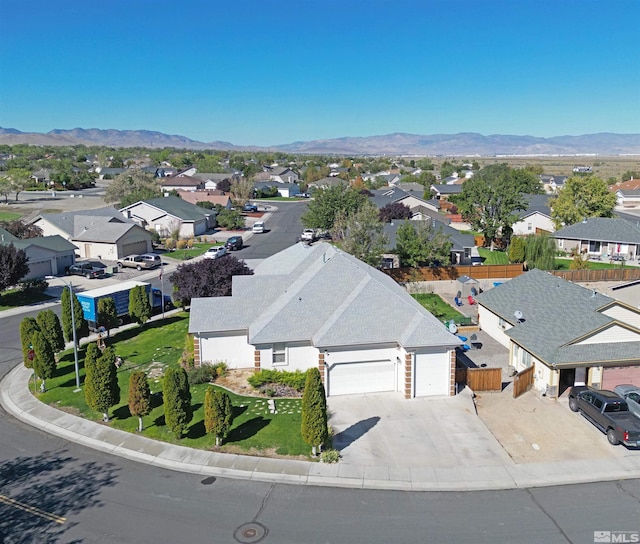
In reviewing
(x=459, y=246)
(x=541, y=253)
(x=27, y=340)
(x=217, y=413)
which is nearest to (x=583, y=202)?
(x=541, y=253)

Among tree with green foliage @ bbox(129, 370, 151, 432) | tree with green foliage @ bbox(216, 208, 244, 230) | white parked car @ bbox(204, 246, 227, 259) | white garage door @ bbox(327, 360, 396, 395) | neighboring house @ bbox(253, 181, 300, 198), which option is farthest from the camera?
neighboring house @ bbox(253, 181, 300, 198)

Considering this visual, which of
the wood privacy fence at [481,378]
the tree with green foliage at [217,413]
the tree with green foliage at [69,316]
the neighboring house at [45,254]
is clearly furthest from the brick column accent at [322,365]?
the neighboring house at [45,254]

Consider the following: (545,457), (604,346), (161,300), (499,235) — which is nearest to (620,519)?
(545,457)

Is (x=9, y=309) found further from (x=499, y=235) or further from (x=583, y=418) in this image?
(x=499, y=235)

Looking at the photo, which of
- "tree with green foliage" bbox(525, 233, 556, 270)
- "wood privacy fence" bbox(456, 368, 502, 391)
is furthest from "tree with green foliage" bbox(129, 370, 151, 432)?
"tree with green foliage" bbox(525, 233, 556, 270)

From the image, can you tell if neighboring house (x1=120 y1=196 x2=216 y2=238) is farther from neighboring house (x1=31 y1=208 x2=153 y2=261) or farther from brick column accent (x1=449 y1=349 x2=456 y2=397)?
brick column accent (x1=449 y1=349 x2=456 y2=397)

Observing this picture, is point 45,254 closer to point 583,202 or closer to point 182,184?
point 583,202

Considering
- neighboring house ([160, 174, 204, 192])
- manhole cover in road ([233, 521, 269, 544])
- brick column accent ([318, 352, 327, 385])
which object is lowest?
manhole cover in road ([233, 521, 269, 544])
